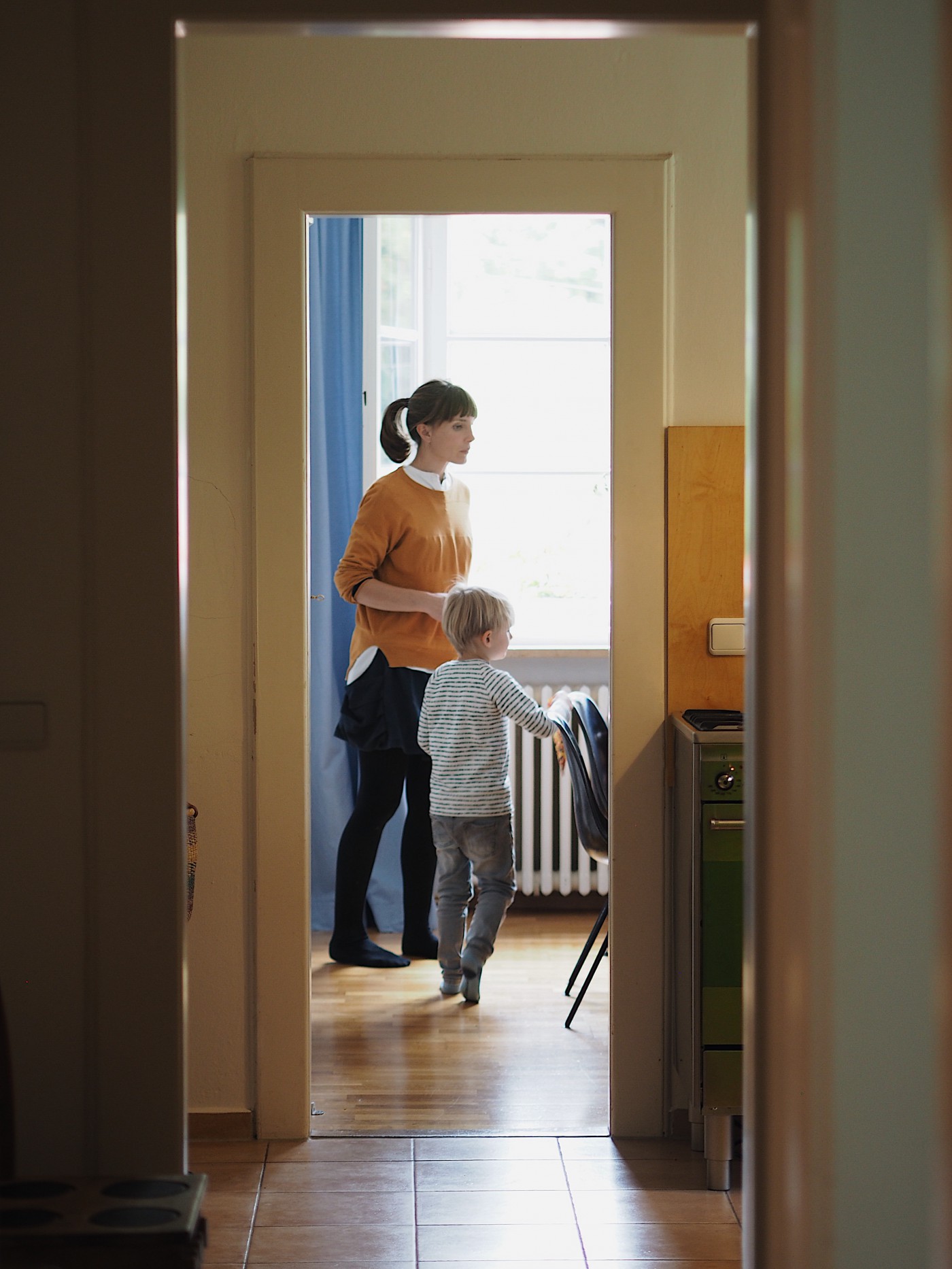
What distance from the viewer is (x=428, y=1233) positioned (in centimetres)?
220

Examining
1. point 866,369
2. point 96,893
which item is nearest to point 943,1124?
point 866,369

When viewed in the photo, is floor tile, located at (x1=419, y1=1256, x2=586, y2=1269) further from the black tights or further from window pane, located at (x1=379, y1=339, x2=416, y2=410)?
window pane, located at (x1=379, y1=339, x2=416, y2=410)

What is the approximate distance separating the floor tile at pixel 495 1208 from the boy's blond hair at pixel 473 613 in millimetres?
1426

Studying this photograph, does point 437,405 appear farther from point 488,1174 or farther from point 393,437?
point 488,1174

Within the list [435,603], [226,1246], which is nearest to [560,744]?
[435,603]

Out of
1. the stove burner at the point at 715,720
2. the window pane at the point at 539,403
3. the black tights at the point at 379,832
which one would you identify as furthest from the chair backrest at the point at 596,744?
the window pane at the point at 539,403

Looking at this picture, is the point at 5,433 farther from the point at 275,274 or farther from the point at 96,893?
the point at 275,274

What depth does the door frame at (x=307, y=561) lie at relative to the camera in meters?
2.54

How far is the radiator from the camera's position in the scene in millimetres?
4125

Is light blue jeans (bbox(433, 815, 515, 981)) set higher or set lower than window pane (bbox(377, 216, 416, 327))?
lower

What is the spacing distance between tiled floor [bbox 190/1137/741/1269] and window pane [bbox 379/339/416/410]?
2.43 meters

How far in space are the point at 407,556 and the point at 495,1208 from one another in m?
1.81

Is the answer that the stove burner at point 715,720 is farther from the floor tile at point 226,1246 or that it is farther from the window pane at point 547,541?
the window pane at point 547,541

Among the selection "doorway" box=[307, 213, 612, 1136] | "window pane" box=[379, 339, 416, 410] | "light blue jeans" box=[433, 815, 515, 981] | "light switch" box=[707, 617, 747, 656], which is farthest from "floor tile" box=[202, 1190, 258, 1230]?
"window pane" box=[379, 339, 416, 410]
